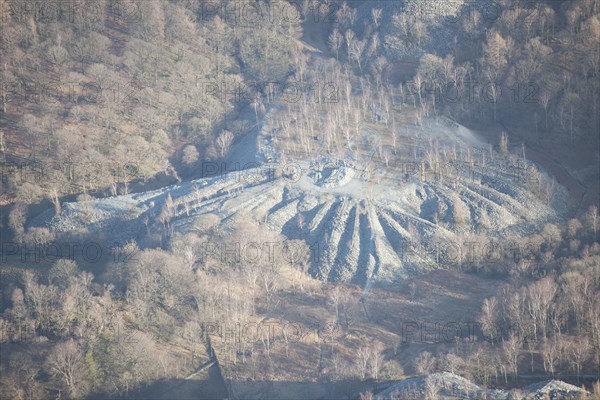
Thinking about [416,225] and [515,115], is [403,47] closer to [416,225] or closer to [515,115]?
[515,115]

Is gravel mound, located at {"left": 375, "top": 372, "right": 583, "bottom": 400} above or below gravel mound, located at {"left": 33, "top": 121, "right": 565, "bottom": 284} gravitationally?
below

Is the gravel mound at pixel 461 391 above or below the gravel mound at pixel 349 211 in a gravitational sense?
below

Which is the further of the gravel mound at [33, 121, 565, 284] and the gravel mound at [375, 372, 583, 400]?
the gravel mound at [33, 121, 565, 284]

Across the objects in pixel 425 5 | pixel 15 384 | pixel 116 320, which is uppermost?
pixel 425 5

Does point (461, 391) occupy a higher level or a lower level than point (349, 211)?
lower

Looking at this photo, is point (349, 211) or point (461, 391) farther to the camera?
point (349, 211)

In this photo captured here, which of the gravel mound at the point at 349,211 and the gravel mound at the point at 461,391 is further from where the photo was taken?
the gravel mound at the point at 349,211

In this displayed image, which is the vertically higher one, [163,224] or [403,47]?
[403,47]

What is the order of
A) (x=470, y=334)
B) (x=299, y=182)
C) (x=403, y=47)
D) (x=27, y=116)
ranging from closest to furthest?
(x=470, y=334), (x=299, y=182), (x=27, y=116), (x=403, y=47)

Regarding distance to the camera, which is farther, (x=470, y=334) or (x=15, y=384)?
(x=470, y=334)

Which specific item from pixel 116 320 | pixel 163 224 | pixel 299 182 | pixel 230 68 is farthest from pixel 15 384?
pixel 230 68

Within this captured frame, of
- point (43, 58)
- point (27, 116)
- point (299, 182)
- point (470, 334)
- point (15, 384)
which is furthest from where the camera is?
point (43, 58)
